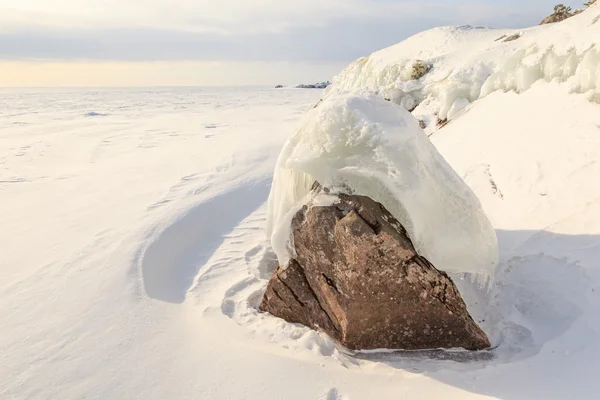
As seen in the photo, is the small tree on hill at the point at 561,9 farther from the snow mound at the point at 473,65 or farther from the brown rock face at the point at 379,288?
the brown rock face at the point at 379,288

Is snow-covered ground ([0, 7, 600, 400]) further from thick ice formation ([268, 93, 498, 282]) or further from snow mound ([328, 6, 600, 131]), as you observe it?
thick ice formation ([268, 93, 498, 282])

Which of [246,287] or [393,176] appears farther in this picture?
[246,287]

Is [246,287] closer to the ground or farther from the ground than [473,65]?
closer to the ground

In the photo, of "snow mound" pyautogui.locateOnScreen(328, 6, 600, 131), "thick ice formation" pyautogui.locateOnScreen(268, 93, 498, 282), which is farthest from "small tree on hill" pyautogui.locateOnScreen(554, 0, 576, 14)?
"thick ice formation" pyautogui.locateOnScreen(268, 93, 498, 282)

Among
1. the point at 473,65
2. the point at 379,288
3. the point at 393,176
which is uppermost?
the point at 473,65

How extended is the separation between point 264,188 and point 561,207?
477 centimetres

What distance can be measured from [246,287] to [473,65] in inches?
283

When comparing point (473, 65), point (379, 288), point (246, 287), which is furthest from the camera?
point (473, 65)

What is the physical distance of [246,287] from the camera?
417 centimetres

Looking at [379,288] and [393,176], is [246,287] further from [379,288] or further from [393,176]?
[393,176]

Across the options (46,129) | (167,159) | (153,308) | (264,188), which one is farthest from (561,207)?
(46,129)

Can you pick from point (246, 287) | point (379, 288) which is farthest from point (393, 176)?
point (246, 287)

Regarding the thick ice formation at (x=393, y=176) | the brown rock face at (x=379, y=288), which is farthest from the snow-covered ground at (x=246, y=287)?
the thick ice formation at (x=393, y=176)

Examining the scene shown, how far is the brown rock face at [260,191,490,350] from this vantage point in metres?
3.15
